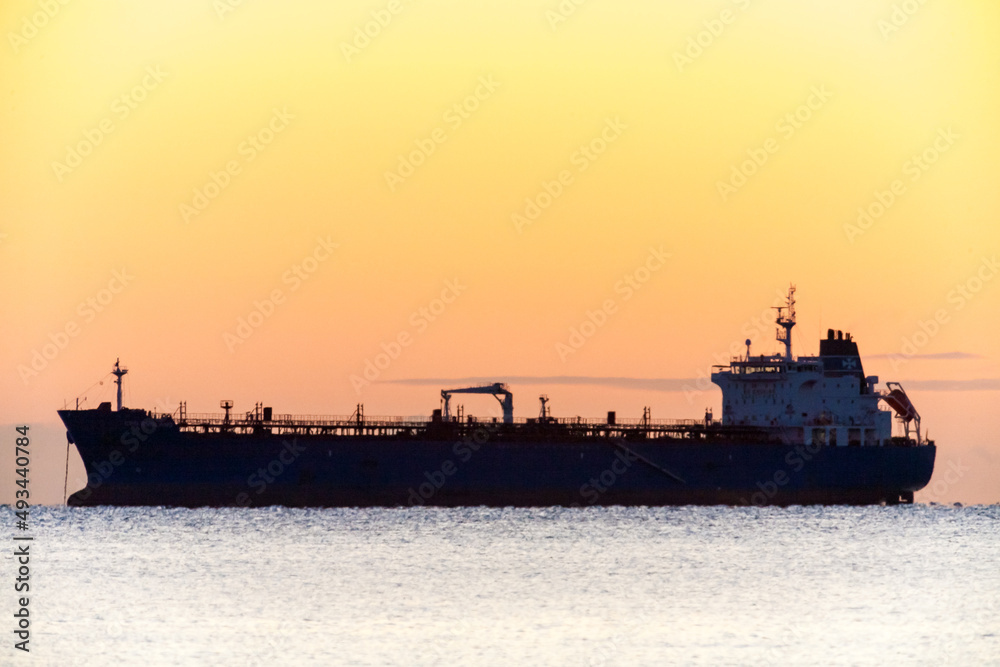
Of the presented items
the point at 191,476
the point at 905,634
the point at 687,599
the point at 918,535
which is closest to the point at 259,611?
the point at 687,599

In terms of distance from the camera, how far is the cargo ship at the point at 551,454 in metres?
57.6

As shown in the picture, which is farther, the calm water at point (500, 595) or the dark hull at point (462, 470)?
the dark hull at point (462, 470)

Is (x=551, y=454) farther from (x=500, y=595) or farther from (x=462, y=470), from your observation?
(x=500, y=595)

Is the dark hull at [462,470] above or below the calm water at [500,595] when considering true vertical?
above

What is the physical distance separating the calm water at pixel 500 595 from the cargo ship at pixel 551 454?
9.60 feet

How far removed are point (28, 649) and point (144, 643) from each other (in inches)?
82.9

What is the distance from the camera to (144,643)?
94.2 feet

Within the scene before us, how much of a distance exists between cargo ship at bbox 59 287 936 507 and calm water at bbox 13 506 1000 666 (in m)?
2.93

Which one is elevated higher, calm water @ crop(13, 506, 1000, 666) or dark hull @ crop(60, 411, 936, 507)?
dark hull @ crop(60, 411, 936, 507)

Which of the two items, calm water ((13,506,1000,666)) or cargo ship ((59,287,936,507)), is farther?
cargo ship ((59,287,936,507))

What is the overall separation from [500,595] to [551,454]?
26884 mm

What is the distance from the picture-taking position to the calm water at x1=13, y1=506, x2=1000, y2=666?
28422mm

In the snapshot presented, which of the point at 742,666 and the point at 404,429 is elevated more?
the point at 404,429

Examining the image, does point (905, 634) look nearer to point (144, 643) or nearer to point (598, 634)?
point (598, 634)
